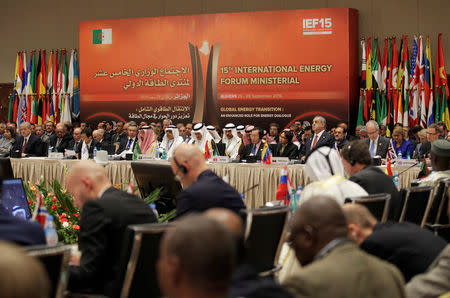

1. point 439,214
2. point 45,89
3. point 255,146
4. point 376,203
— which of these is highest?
point 45,89

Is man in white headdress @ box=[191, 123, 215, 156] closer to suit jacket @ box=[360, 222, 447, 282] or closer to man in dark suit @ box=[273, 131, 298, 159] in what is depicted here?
man in dark suit @ box=[273, 131, 298, 159]

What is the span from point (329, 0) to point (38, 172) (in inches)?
303

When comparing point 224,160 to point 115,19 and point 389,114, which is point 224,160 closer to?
point 389,114

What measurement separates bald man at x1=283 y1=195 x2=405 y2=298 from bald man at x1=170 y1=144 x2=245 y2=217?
1181 mm

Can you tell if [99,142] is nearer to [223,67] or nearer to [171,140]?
[171,140]

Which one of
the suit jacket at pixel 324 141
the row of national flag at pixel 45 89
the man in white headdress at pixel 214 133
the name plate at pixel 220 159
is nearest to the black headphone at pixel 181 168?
the name plate at pixel 220 159

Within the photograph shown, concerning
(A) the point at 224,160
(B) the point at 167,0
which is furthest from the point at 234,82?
(A) the point at 224,160

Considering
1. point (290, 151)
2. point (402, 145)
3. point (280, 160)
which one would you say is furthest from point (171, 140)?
point (402, 145)

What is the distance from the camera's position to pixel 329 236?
6.97 feet

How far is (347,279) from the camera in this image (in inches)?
73.1

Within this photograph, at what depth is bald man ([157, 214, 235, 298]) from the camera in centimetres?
138

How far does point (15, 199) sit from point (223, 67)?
975cm

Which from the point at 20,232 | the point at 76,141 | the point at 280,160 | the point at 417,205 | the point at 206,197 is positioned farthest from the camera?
the point at 76,141

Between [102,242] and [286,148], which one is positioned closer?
[102,242]
